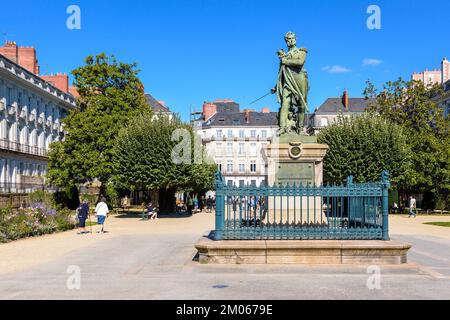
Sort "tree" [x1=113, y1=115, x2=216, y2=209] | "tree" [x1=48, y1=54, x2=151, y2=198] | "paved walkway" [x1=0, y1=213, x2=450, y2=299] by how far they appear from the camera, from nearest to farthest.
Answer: "paved walkway" [x1=0, y1=213, x2=450, y2=299], "tree" [x1=113, y1=115, x2=216, y2=209], "tree" [x1=48, y1=54, x2=151, y2=198]

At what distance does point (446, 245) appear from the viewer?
18.0m

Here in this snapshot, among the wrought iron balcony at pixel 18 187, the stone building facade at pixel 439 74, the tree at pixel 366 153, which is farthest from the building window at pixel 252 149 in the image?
the tree at pixel 366 153

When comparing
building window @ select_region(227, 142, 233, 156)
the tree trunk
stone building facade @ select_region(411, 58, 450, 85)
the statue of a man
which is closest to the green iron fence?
the statue of a man

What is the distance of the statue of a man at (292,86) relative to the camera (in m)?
14.4

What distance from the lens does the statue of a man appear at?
1437 centimetres

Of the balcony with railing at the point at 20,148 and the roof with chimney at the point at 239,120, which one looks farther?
the roof with chimney at the point at 239,120

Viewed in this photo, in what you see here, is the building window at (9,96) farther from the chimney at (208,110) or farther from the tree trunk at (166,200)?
the chimney at (208,110)

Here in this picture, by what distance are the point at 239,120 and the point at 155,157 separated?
198ft

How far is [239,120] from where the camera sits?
95.1 meters

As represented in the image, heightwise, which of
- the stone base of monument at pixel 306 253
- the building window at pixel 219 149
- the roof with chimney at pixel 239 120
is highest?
the roof with chimney at pixel 239 120

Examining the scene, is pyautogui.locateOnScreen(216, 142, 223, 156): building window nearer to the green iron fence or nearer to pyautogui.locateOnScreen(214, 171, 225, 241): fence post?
the green iron fence

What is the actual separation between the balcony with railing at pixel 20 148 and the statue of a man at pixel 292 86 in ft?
123

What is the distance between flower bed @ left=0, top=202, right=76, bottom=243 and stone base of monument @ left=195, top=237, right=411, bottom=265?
11.4 metres

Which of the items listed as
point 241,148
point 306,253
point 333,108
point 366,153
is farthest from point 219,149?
point 306,253
